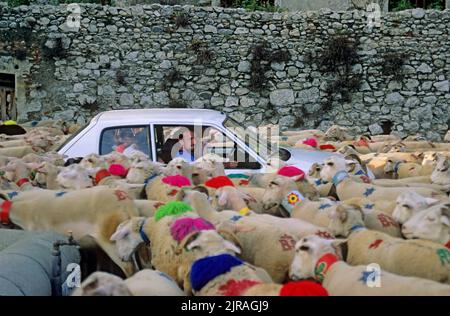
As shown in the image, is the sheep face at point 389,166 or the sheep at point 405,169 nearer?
the sheep at point 405,169

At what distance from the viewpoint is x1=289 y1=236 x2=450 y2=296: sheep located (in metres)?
2.84

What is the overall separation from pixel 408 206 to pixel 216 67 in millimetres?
9825

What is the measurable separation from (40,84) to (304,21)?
19.6 feet

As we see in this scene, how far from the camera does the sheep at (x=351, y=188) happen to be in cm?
522

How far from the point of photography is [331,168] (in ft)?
19.6

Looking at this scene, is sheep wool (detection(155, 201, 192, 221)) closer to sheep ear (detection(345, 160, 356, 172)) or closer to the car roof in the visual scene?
the car roof

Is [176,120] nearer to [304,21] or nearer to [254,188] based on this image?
[254,188]

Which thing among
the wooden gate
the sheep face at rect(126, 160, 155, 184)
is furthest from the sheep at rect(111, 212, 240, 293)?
the wooden gate

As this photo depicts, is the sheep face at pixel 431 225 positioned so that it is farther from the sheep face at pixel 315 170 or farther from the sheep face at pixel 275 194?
the sheep face at pixel 315 170

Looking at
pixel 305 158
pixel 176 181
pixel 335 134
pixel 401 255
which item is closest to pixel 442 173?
pixel 305 158

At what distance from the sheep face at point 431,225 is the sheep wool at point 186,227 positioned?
1.34 m

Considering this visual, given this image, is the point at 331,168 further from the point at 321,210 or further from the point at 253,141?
the point at 321,210

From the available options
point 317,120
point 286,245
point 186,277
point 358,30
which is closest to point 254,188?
point 286,245

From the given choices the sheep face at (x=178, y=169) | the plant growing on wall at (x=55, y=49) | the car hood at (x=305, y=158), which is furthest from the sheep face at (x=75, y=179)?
the plant growing on wall at (x=55, y=49)
